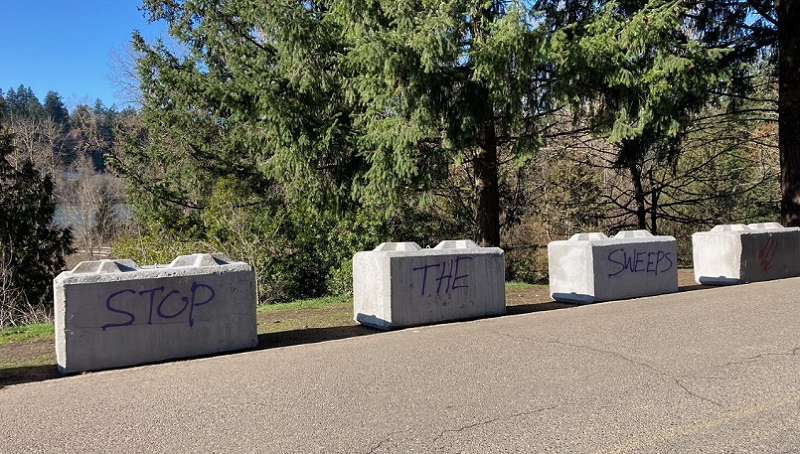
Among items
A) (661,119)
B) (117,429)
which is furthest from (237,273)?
(661,119)

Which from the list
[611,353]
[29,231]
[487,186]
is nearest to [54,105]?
[29,231]

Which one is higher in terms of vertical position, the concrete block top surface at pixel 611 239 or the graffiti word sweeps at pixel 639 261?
the concrete block top surface at pixel 611 239

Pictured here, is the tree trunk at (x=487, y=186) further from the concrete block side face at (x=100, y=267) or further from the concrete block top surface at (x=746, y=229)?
the concrete block side face at (x=100, y=267)

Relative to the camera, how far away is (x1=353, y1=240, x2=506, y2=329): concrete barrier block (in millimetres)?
8500

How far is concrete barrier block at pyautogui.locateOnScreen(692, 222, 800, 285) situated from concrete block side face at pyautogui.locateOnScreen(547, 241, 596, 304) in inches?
157

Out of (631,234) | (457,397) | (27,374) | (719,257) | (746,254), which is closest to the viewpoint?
(457,397)

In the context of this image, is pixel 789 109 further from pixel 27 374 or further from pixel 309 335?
pixel 27 374

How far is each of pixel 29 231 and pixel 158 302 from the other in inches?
668

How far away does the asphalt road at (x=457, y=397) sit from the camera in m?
4.11

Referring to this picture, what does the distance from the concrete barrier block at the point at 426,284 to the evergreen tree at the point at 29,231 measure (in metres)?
15.1

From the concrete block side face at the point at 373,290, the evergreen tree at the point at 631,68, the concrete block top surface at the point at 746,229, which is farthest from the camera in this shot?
the concrete block top surface at the point at 746,229

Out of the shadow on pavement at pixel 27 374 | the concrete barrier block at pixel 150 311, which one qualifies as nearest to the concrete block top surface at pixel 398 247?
the concrete barrier block at pixel 150 311

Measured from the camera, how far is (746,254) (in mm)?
12570

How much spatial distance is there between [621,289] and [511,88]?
4.20m
